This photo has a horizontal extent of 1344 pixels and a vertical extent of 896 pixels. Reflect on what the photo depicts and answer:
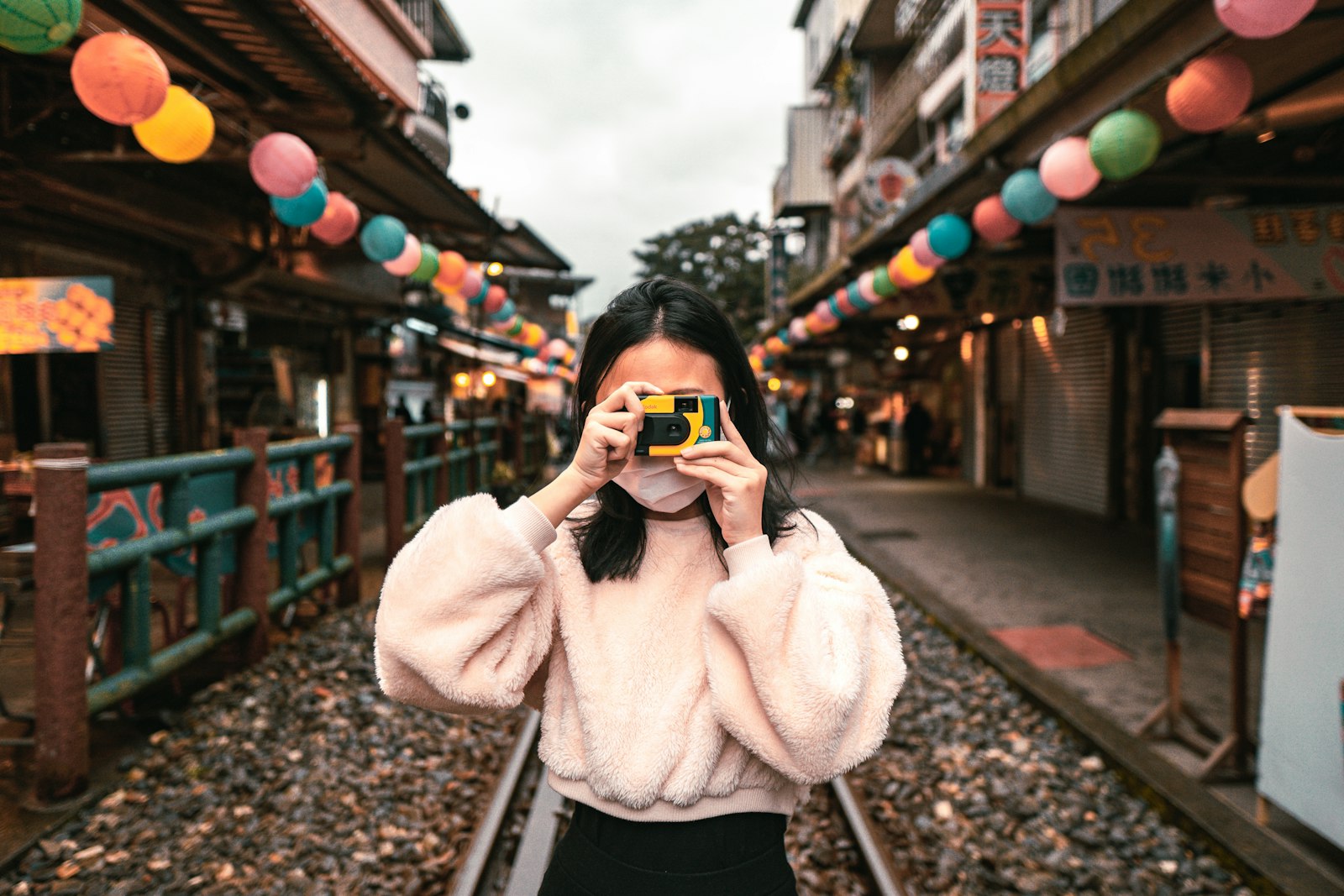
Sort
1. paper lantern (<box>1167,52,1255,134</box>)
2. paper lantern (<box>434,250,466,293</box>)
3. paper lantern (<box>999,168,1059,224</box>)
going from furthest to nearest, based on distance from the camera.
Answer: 1. paper lantern (<box>434,250,466,293</box>)
2. paper lantern (<box>999,168,1059,224</box>)
3. paper lantern (<box>1167,52,1255,134</box>)

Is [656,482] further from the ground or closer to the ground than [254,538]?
further from the ground

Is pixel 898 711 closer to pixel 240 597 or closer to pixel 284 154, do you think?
pixel 240 597

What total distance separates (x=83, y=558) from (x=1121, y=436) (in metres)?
12.0

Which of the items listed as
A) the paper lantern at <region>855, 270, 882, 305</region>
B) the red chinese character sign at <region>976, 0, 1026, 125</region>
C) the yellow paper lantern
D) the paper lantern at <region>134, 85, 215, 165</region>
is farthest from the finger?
the red chinese character sign at <region>976, 0, 1026, 125</region>

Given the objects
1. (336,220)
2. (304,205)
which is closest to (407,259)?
(336,220)

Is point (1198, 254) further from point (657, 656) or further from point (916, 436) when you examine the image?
point (916, 436)

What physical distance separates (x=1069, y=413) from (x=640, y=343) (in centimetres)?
1354

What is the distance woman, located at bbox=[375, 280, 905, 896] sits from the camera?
1254 millimetres

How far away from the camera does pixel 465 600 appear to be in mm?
1257

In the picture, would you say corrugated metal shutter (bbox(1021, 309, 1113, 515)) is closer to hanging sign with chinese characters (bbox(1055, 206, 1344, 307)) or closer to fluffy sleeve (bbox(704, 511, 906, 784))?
hanging sign with chinese characters (bbox(1055, 206, 1344, 307))

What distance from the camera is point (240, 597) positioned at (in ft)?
17.8

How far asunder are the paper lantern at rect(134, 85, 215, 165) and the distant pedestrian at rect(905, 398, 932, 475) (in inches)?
697

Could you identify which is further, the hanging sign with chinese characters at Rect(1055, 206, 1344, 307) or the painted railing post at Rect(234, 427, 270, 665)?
the hanging sign with chinese characters at Rect(1055, 206, 1344, 307)

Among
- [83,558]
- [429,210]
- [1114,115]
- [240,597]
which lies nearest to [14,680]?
[240,597]
